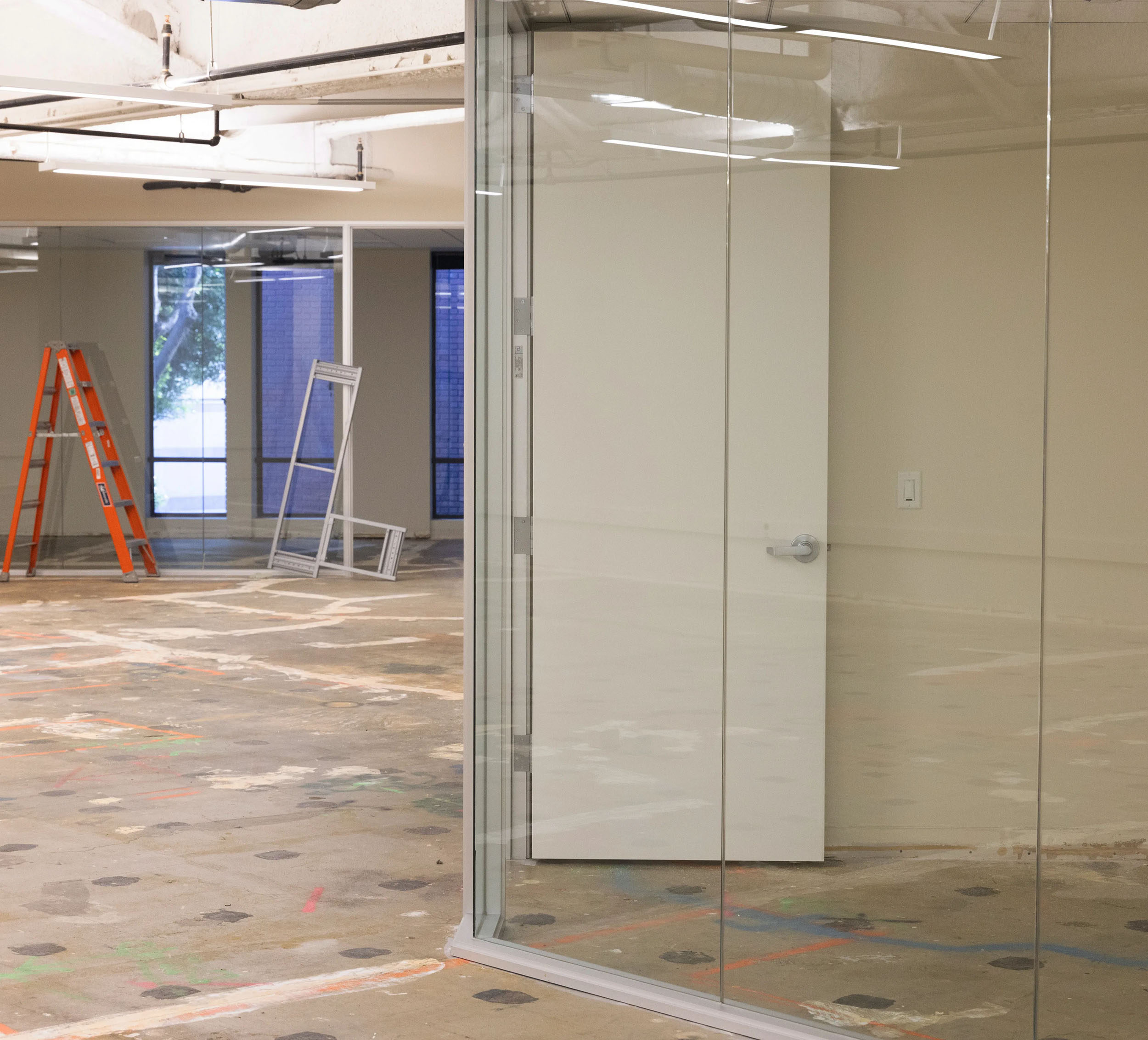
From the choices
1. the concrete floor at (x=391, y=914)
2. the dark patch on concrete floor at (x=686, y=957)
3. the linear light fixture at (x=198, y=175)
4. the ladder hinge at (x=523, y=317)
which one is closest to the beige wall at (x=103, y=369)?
the linear light fixture at (x=198, y=175)

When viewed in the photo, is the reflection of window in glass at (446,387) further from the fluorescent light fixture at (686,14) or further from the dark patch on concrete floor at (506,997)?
the dark patch on concrete floor at (506,997)

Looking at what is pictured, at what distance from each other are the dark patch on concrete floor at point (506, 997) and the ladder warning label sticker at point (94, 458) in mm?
8562

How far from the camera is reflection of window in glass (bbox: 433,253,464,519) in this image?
14.4 meters

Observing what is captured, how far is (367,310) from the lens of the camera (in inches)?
560

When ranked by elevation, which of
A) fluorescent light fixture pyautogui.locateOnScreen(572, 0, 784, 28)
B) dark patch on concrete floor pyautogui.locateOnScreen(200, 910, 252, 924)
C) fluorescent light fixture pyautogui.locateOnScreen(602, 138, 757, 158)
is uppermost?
fluorescent light fixture pyautogui.locateOnScreen(572, 0, 784, 28)

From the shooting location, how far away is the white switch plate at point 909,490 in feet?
8.13

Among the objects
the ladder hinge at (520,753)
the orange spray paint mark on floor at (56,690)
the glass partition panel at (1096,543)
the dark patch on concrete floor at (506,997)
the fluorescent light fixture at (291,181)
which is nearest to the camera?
the glass partition panel at (1096,543)

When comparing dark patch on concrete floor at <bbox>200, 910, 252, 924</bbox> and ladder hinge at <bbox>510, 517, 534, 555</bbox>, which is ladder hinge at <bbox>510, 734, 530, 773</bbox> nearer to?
ladder hinge at <bbox>510, 517, 534, 555</bbox>

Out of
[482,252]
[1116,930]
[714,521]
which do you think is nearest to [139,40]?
→ [482,252]

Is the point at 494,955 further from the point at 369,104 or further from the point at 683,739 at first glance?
the point at 369,104

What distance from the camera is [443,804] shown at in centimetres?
441

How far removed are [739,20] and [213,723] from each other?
3.90 meters

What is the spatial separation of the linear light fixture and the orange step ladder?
1.99 metres

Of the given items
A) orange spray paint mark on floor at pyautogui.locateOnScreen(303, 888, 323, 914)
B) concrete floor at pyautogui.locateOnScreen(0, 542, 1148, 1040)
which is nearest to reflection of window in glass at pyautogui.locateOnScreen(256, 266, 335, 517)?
concrete floor at pyautogui.locateOnScreen(0, 542, 1148, 1040)
